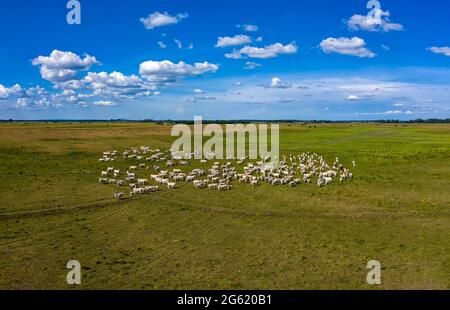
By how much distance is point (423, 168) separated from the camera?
152ft

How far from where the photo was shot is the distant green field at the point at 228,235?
57.1 feet

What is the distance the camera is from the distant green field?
1739 centimetres

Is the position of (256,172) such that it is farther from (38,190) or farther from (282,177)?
(38,190)

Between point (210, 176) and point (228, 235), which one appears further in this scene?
point (210, 176)

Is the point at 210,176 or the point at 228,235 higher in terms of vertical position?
the point at 210,176

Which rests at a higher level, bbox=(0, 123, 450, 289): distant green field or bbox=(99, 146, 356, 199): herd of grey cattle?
bbox=(99, 146, 356, 199): herd of grey cattle

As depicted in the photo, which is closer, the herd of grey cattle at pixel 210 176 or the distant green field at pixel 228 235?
the distant green field at pixel 228 235

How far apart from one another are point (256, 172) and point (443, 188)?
17.3 meters

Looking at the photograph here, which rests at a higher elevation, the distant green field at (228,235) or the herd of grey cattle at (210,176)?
the herd of grey cattle at (210,176)

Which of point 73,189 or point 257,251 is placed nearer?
point 257,251

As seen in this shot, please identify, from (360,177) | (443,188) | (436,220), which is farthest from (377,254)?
(360,177)

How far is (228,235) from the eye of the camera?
23094 millimetres

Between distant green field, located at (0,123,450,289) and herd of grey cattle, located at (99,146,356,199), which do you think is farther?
herd of grey cattle, located at (99,146,356,199)
